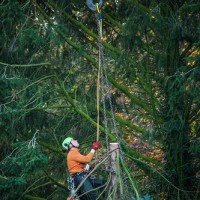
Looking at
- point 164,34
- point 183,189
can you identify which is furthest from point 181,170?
point 164,34

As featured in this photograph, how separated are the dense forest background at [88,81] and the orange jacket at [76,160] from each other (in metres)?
1.68

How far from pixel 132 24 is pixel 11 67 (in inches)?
103

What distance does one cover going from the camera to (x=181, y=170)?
12.8 meters

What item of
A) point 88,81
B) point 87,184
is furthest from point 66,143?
point 88,81

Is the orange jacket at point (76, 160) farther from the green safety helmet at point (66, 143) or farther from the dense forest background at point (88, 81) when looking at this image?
the dense forest background at point (88, 81)

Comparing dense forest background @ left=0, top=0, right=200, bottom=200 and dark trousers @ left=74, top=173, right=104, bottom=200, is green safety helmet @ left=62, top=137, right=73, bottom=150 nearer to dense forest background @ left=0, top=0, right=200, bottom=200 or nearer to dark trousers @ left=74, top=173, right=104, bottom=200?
dark trousers @ left=74, top=173, right=104, bottom=200

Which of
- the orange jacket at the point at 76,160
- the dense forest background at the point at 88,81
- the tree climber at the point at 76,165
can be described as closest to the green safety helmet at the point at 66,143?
the tree climber at the point at 76,165

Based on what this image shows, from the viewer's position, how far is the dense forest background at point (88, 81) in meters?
12.2

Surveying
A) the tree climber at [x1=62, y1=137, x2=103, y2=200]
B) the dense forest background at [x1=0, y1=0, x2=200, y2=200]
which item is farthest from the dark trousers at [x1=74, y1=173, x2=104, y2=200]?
the dense forest background at [x1=0, y1=0, x2=200, y2=200]

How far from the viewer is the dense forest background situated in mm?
12172

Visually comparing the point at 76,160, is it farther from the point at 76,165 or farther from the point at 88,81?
the point at 88,81

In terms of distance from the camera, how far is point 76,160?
9727mm

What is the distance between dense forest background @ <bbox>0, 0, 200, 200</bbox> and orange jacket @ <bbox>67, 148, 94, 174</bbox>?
1.68 meters

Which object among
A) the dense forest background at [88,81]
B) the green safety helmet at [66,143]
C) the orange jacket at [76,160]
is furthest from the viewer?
the dense forest background at [88,81]
